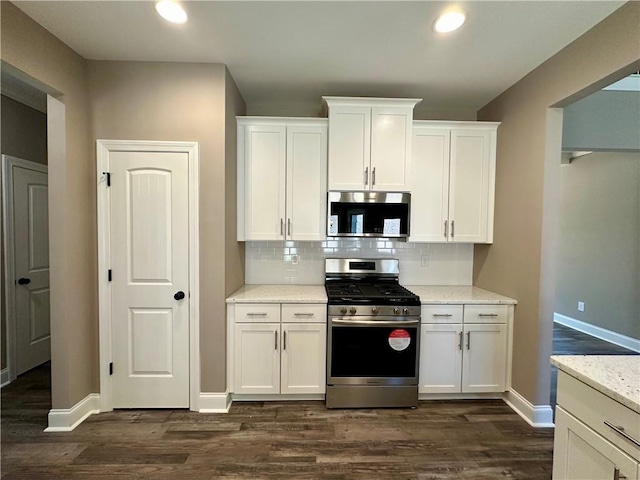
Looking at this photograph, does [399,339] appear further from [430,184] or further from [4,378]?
[4,378]

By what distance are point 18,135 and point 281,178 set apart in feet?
8.76

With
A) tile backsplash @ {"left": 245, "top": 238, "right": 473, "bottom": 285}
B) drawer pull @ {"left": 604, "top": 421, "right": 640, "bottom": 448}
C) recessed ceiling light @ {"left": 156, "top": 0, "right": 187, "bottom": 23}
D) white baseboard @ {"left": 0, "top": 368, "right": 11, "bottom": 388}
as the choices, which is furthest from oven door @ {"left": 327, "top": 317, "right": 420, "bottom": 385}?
white baseboard @ {"left": 0, "top": 368, "right": 11, "bottom": 388}

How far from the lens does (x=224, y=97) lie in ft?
7.88

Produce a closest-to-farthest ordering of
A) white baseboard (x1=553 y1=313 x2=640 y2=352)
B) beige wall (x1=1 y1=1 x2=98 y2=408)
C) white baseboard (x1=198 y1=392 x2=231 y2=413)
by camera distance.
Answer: beige wall (x1=1 y1=1 x2=98 y2=408) → white baseboard (x1=198 y1=392 x2=231 y2=413) → white baseboard (x1=553 y1=313 x2=640 y2=352)

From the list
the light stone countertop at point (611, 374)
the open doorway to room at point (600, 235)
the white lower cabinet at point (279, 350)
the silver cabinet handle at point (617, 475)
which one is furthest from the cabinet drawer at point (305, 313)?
the open doorway to room at point (600, 235)

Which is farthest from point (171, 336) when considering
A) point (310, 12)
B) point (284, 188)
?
point (310, 12)

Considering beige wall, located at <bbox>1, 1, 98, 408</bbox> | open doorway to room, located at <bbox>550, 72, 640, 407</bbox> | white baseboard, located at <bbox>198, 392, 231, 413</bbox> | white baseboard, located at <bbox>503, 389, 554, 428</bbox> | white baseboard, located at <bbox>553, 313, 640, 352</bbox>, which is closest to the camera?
beige wall, located at <bbox>1, 1, 98, 408</bbox>

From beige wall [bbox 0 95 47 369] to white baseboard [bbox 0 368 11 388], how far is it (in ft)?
0.15

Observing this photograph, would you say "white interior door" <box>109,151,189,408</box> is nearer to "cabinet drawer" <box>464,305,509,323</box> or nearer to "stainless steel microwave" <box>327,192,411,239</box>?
"stainless steel microwave" <box>327,192,411,239</box>

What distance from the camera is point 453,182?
2906mm

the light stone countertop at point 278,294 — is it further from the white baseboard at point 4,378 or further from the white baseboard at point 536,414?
the white baseboard at point 4,378

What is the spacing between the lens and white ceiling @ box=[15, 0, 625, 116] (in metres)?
1.78

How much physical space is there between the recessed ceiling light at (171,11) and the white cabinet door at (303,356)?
7.50 feet

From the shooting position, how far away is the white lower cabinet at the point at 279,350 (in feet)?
8.34
